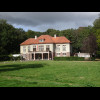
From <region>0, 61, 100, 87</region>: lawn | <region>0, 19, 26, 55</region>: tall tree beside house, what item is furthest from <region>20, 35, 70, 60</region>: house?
<region>0, 61, 100, 87</region>: lawn

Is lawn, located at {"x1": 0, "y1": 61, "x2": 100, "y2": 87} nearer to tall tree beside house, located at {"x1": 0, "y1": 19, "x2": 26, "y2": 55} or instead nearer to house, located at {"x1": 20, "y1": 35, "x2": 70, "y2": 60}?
house, located at {"x1": 20, "y1": 35, "x2": 70, "y2": 60}

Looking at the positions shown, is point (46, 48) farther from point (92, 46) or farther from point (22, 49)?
point (92, 46)

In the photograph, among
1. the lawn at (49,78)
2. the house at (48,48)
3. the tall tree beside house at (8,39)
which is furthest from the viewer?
the tall tree beside house at (8,39)

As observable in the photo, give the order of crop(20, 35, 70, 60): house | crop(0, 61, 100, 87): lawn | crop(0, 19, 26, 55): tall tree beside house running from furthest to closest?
crop(0, 19, 26, 55): tall tree beside house < crop(20, 35, 70, 60): house < crop(0, 61, 100, 87): lawn

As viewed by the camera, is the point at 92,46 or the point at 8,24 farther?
the point at 8,24

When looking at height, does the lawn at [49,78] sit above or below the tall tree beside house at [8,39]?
below

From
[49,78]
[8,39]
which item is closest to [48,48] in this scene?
[8,39]

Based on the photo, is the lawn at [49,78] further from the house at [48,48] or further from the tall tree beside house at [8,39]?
the tall tree beside house at [8,39]

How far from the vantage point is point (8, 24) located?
58375 millimetres

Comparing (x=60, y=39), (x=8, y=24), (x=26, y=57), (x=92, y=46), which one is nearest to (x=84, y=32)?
(x=60, y=39)

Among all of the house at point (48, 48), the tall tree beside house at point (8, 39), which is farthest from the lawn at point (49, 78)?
the tall tree beside house at point (8, 39)

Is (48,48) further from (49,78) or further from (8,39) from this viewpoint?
(49,78)
